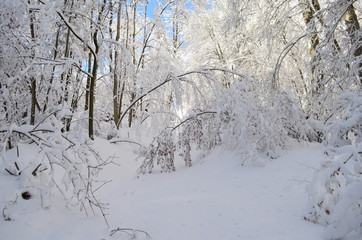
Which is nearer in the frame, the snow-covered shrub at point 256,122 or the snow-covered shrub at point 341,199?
the snow-covered shrub at point 341,199

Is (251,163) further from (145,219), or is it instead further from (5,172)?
(5,172)

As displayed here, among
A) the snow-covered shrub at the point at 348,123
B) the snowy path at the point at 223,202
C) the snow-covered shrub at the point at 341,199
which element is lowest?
the snowy path at the point at 223,202

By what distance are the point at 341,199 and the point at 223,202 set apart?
1713 mm

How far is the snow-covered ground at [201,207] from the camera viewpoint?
2.52 meters

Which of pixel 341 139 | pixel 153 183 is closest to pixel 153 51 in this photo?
pixel 153 183

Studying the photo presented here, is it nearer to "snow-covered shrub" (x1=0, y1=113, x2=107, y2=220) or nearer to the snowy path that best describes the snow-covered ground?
the snowy path

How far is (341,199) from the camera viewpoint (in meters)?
1.89

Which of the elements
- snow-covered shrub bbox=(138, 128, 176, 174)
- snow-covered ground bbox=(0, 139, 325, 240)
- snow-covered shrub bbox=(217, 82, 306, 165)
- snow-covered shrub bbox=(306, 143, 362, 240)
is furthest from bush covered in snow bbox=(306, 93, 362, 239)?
snow-covered shrub bbox=(138, 128, 176, 174)

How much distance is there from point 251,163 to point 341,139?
2.21 meters

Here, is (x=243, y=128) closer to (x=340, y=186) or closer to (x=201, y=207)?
(x=201, y=207)

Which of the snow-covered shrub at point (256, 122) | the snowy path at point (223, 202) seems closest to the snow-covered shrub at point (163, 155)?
the snowy path at point (223, 202)

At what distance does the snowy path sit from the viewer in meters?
2.62

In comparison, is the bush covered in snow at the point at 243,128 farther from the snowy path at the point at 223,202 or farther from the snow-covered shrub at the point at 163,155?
the snowy path at the point at 223,202

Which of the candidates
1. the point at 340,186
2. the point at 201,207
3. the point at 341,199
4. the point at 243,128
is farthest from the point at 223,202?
the point at 243,128
